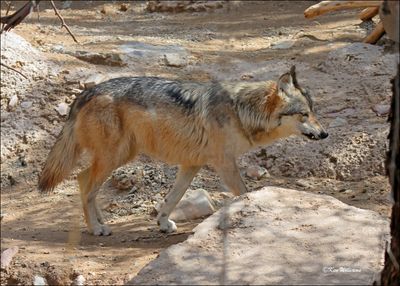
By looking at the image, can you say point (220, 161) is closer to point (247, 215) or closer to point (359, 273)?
point (247, 215)

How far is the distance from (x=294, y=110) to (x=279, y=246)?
2.19m

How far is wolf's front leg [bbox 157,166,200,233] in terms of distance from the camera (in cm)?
734

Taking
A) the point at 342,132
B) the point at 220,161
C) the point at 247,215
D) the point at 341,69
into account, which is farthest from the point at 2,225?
the point at 341,69

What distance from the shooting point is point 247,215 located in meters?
5.82

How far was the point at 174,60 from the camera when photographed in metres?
10.2

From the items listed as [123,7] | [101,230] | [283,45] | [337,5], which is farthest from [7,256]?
[123,7]

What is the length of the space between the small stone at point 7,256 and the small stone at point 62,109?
9.33 feet

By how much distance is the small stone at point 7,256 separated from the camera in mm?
6410

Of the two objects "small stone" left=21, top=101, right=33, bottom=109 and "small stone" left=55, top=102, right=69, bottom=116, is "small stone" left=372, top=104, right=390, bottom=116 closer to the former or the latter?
"small stone" left=55, top=102, right=69, bottom=116

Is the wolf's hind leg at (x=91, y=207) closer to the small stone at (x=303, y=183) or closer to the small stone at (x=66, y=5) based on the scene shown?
the small stone at (x=303, y=183)

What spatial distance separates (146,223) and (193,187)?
920 mm

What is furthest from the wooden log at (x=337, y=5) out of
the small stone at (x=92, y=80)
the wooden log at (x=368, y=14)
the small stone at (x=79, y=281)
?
the wooden log at (x=368, y=14)

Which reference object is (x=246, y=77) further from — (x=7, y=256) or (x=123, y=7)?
(x=123, y=7)

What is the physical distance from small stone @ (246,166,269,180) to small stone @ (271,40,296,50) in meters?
2.78
